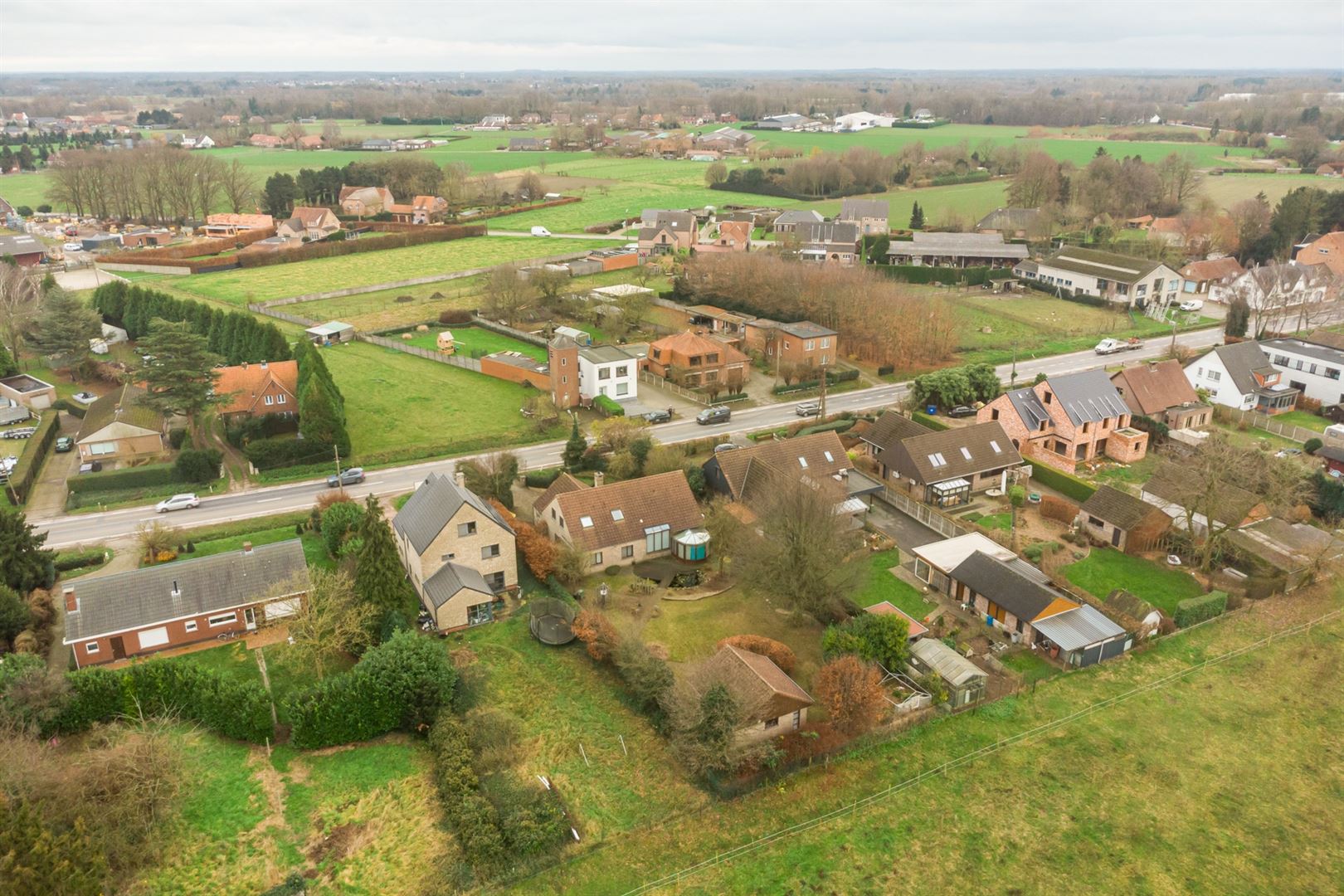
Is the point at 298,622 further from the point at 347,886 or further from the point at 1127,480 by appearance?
the point at 1127,480

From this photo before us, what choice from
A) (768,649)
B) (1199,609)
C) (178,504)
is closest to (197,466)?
(178,504)

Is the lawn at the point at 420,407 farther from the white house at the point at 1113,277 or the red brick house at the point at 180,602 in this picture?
the white house at the point at 1113,277

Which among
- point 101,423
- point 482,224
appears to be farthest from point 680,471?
point 482,224

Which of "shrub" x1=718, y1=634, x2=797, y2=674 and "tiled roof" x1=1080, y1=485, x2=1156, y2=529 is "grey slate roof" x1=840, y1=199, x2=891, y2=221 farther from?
"shrub" x1=718, y1=634, x2=797, y2=674

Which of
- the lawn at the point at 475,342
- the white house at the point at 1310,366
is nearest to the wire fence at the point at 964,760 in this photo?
the white house at the point at 1310,366

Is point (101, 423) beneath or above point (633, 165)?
beneath
